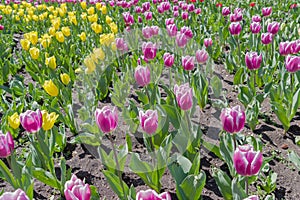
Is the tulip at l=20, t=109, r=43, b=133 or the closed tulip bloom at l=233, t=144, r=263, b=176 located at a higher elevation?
the tulip at l=20, t=109, r=43, b=133

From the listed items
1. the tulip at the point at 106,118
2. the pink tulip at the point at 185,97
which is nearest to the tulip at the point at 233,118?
the pink tulip at the point at 185,97

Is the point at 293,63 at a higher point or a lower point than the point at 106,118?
lower

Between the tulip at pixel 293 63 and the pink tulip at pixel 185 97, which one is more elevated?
the pink tulip at pixel 185 97

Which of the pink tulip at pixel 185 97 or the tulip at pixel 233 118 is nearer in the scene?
the tulip at pixel 233 118

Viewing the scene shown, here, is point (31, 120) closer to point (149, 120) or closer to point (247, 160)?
point (149, 120)

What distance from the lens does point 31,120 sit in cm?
240

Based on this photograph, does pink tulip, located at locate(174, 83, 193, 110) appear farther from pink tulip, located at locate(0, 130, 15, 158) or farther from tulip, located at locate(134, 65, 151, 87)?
pink tulip, located at locate(0, 130, 15, 158)

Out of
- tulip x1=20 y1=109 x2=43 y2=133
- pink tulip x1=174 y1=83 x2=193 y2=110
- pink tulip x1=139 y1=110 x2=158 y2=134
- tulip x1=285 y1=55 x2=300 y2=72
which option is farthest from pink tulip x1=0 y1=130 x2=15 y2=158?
tulip x1=285 y1=55 x2=300 y2=72

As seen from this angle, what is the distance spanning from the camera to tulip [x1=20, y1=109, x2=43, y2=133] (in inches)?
94.1

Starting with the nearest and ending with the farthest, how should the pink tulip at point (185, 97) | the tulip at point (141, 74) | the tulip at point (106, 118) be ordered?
the tulip at point (106, 118) → the pink tulip at point (185, 97) → the tulip at point (141, 74)

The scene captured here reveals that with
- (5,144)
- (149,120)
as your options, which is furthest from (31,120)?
(149,120)

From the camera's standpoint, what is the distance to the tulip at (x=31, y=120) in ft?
7.84

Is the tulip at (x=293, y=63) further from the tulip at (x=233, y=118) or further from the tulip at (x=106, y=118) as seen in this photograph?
the tulip at (x=106, y=118)

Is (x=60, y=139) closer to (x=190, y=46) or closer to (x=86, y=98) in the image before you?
(x=86, y=98)
